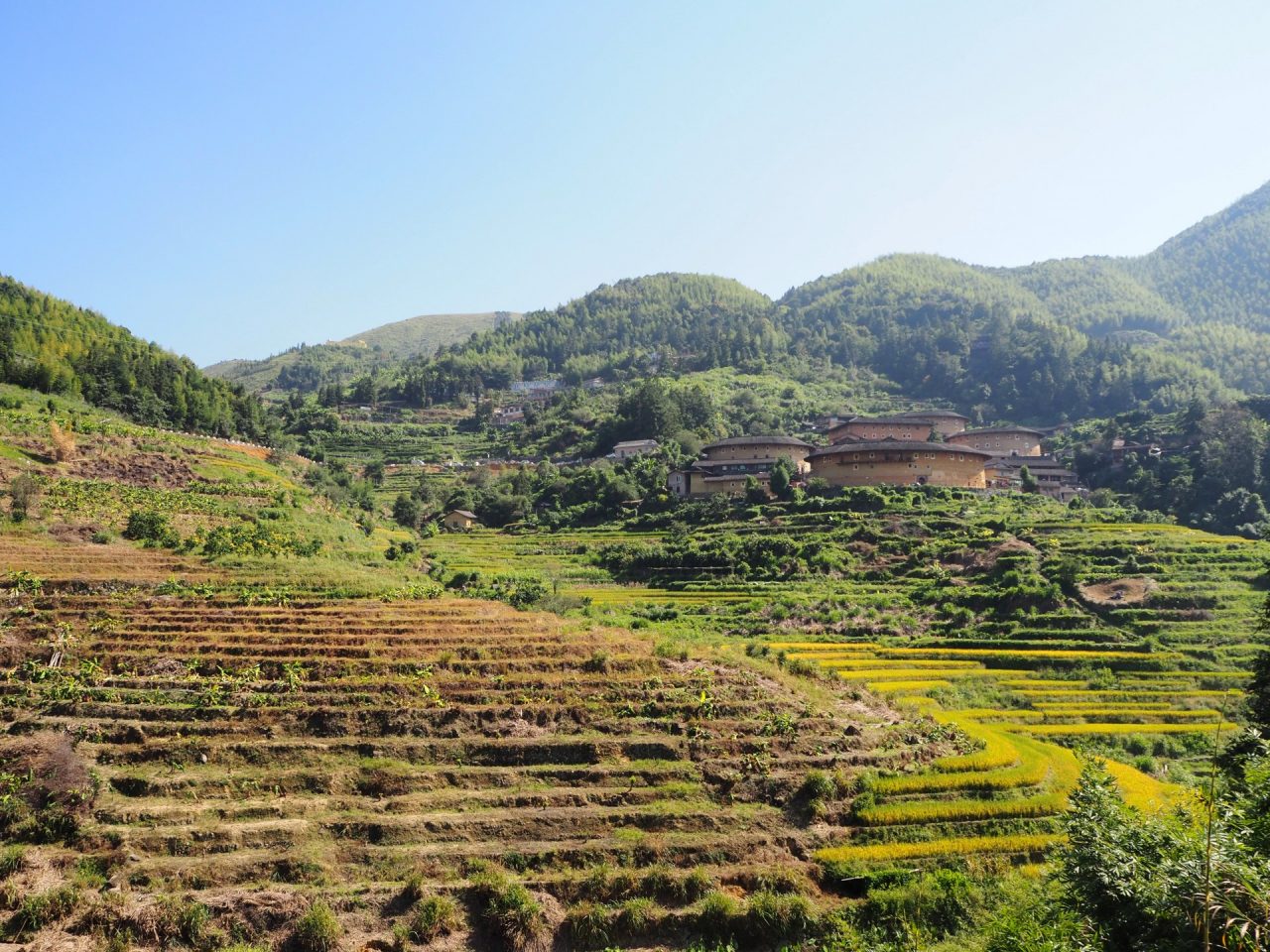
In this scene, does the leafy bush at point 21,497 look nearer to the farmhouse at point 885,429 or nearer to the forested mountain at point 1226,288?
the farmhouse at point 885,429

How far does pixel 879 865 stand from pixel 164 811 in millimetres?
15027

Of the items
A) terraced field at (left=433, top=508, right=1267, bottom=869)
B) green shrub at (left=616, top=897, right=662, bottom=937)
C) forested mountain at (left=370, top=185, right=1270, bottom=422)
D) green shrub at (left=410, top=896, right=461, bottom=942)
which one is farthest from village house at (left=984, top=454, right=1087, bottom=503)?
green shrub at (left=410, top=896, right=461, bottom=942)

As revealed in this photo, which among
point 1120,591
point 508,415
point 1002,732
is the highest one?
point 508,415

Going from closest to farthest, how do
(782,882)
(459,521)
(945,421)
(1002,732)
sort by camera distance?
(782,882) < (1002,732) < (459,521) < (945,421)

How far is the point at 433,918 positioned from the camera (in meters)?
15.3

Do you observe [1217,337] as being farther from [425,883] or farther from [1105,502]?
[425,883]

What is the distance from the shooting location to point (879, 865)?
1700 cm

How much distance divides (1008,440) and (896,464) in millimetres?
27661

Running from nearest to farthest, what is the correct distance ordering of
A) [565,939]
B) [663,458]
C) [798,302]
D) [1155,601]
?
[565,939], [1155,601], [663,458], [798,302]

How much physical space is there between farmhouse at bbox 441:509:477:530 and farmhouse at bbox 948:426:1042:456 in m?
47.1

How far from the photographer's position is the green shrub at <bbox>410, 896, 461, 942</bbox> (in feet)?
49.7

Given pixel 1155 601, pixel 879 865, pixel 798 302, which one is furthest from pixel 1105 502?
pixel 798 302

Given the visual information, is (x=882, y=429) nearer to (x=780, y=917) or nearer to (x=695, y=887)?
(x=695, y=887)

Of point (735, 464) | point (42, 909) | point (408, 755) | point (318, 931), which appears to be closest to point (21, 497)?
point (42, 909)
